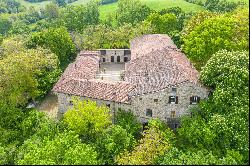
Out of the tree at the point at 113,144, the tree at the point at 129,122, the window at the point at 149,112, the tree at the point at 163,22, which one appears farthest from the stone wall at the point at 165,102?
the tree at the point at 163,22

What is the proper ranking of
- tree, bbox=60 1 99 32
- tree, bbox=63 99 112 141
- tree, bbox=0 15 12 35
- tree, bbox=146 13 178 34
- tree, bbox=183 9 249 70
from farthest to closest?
1. tree, bbox=0 15 12 35
2. tree, bbox=60 1 99 32
3. tree, bbox=146 13 178 34
4. tree, bbox=183 9 249 70
5. tree, bbox=63 99 112 141

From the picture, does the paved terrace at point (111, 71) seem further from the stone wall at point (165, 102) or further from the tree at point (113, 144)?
the tree at point (113, 144)

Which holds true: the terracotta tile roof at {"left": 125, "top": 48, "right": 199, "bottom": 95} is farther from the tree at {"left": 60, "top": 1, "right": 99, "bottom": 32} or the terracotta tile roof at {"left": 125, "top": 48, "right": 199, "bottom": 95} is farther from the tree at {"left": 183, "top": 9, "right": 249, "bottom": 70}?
the tree at {"left": 60, "top": 1, "right": 99, "bottom": 32}

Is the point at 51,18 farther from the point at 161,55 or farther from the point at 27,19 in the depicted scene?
the point at 161,55

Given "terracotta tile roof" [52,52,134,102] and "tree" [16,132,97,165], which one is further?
"terracotta tile roof" [52,52,134,102]

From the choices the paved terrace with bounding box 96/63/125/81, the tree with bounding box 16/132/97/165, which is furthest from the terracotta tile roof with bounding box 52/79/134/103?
the tree with bounding box 16/132/97/165

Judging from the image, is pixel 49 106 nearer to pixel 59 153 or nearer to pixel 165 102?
pixel 165 102

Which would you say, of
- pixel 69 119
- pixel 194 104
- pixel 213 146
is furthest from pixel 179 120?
pixel 69 119
